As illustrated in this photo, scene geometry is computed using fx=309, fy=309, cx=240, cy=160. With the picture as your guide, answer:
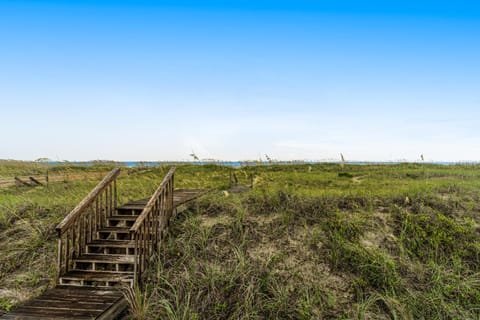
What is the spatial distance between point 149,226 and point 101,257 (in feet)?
3.68

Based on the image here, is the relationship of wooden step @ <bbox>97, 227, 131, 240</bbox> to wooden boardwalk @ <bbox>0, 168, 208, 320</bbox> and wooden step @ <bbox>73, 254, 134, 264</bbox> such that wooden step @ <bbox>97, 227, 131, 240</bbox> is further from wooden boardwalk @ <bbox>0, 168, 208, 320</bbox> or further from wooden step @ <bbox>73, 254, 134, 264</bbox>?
wooden step @ <bbox>73, 254, 134, 264</bbox>

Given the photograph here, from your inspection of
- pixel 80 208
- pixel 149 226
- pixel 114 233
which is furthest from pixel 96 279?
pixel 114 233

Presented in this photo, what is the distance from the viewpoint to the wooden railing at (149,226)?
5375 millimetres

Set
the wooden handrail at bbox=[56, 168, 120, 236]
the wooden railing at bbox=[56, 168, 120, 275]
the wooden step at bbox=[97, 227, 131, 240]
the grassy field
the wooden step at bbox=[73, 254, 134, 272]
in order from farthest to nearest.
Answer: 1. the wooden step at bbox=[97, 227, 131, 240]
2. the wooden step at bbox=[73, 254, 134, 272]
3. the wooden railing at bbox=[56, 168, 120, 275]
4. the wooden handrail at bbox=[56, 168, 120, 236]
5. the grassy field

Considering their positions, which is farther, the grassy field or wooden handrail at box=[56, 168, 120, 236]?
wooden handrail at box=[56, 168, 120, 236]

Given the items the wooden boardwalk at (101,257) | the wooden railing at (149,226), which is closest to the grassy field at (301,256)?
the wooden railing at (149,226)

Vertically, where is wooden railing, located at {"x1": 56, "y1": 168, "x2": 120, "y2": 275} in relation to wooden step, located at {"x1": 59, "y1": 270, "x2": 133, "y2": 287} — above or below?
above

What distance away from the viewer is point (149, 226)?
5.89 metres

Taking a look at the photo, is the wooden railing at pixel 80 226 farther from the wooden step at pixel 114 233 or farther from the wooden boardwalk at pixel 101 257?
the wooden step at pixel 114 233

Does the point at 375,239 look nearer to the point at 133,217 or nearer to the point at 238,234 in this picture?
the point at 238,234

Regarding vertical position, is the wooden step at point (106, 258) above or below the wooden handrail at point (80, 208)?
below

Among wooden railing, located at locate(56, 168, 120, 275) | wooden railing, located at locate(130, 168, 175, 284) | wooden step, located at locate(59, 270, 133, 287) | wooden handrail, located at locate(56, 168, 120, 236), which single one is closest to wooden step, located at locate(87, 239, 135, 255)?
wooden railing, located at locate(56, 168, 120, 275)

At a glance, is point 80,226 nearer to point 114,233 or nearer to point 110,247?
point 110,247

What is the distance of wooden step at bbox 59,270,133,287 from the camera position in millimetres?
5336
